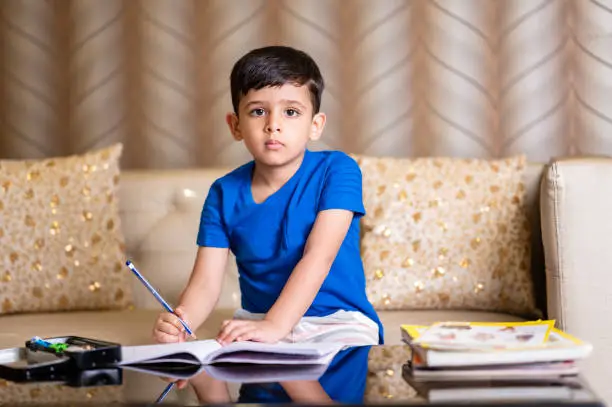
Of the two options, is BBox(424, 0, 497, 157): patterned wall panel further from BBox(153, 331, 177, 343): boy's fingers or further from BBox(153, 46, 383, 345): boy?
BBox(153, 331, 177, 343): boy's fingers

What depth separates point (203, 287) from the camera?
5.91 feet

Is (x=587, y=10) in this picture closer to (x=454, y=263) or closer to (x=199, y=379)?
(x=454, y=263)

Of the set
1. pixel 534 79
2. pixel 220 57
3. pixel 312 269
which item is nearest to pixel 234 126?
pixel 312 269

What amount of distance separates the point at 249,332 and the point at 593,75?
5.32ft

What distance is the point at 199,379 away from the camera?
1202 mm

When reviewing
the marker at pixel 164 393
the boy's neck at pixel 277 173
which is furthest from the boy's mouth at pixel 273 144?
the marker at pixel 164 393

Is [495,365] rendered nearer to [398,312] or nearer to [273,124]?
[273,124]

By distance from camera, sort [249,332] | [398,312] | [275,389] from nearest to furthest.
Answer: [275,389] → [249,332] → [398,312]

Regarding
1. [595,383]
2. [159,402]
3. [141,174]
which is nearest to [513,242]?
[595,383]

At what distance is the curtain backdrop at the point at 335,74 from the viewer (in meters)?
2.67

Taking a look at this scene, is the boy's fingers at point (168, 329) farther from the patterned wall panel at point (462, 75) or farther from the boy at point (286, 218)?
the patterned wall panel at point (462, 75)

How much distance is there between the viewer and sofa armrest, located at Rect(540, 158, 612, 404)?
202cm

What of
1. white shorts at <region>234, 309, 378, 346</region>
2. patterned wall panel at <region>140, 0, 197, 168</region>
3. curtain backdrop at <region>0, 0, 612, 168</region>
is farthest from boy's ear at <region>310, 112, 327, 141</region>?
patterned wall panel at <region>140, 0, 197, 168</region>

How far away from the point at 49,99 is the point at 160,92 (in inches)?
13.9
